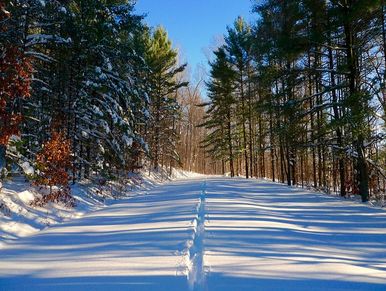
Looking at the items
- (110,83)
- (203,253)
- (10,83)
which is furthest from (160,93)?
(203,253)

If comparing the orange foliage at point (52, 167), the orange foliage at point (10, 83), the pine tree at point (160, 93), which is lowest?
the orange foliage at point (52, 167)

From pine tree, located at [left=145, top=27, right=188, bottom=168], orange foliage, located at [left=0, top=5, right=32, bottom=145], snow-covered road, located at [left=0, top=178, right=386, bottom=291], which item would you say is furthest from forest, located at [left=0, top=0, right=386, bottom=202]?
pine tree, located at [left=145, top=27, right=188, bottom=168]

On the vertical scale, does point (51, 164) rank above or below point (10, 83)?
below

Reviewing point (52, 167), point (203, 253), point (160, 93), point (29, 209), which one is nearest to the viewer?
point (203, 253)

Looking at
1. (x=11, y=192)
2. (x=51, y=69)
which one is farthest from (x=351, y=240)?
(x=51, y=69)

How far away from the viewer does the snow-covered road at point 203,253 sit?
4160 mm

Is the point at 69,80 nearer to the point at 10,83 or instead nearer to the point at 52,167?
the point at 52,167

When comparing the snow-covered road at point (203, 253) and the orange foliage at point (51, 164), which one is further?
the orange foliage at point (51, 164)

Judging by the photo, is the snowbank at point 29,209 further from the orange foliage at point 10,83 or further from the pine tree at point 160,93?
the pine tree at point 160,93

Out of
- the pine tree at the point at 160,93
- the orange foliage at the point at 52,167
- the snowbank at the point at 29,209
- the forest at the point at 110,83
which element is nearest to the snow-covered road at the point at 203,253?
the snowbank at the point at 29,209

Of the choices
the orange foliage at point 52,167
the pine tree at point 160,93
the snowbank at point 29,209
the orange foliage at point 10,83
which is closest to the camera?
the snowbank at point 29,209

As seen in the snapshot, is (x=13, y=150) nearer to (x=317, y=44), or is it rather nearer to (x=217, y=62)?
(x=317, y=44)

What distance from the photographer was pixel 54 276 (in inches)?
174

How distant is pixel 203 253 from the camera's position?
206 inches
